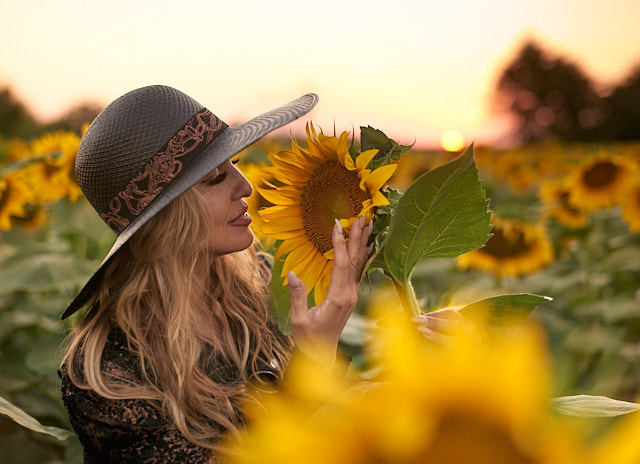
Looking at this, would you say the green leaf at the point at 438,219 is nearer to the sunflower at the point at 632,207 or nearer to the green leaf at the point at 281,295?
the green leaf at the point at 281,295

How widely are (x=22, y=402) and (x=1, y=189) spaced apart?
1171 mm

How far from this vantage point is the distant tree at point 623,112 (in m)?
25.2

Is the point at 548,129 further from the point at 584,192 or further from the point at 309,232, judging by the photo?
the point at 309,232

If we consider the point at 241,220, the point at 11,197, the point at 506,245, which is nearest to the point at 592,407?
the point at 241,220

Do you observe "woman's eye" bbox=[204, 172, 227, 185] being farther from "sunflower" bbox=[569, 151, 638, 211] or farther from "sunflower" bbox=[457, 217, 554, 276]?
"sunflower" bbox=[569, 151, 638, 211]

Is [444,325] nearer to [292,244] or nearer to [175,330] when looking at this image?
[292,244]

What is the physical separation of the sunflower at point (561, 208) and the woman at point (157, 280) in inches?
119

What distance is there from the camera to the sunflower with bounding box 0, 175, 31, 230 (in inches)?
119

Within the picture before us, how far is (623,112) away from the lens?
27766mm

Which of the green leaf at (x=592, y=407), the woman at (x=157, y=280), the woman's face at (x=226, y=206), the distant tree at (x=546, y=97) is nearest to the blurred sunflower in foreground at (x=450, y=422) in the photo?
the green leaf at (x=592, y=407)

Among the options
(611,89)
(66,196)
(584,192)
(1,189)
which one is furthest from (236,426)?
(611,89)

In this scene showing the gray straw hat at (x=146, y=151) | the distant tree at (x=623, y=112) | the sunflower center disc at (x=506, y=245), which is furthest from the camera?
the distant tree at (x=623, y=112)

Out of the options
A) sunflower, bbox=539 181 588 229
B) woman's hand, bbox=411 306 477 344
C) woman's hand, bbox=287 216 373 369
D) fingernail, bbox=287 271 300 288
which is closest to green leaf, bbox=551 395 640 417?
woman's hand, bbox=411 306 477 344

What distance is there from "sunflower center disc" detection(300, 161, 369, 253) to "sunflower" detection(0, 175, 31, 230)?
2.57 metres
